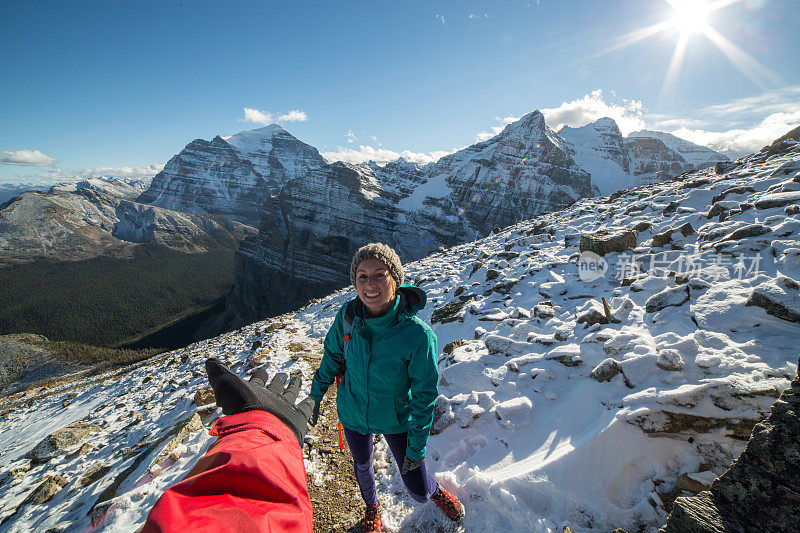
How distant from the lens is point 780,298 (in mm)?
3715

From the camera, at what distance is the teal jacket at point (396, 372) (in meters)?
2.71

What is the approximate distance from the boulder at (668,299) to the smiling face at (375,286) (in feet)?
16.5

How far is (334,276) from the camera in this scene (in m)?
85.2

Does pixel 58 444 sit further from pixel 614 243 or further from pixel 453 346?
pixel 614 243

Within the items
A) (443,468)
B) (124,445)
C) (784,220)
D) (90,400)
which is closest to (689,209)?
(784,220)

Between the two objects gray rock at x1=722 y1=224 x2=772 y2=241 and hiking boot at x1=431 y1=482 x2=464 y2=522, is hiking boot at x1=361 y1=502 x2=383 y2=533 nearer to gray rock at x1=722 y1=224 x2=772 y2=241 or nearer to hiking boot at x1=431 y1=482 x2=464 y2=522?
hiking boot at x1=431 y1=482 x2=464 y2=522

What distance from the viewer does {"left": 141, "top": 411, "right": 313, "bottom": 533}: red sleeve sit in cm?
144

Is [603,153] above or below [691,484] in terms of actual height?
above

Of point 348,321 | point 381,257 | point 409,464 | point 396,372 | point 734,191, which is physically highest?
point 734,191

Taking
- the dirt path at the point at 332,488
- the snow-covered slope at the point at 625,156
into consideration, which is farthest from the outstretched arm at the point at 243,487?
the snow-covered slope at the point at 625,156

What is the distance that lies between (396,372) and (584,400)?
9.53 feet

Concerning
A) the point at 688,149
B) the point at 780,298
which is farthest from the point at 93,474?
the point at 688,149

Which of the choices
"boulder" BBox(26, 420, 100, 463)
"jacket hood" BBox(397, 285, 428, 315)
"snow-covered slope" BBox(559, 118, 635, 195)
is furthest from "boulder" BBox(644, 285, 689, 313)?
"snow-covered slope" BBox(559, 118, 635, 195)

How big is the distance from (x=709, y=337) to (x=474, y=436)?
337 centimetres
